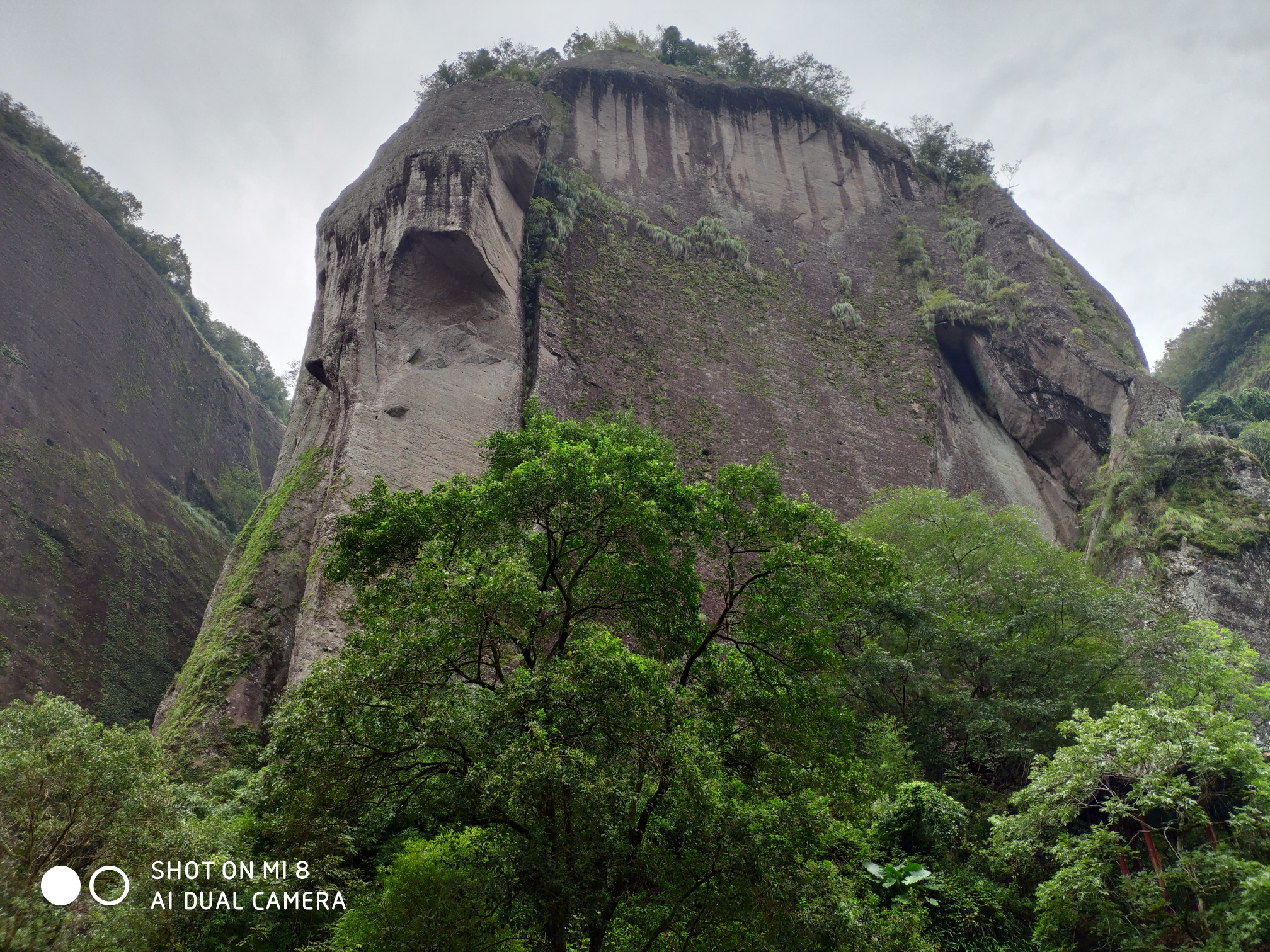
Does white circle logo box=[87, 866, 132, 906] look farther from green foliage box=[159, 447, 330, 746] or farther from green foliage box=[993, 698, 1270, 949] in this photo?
green foliage box=[993, 698, 1270, 949]

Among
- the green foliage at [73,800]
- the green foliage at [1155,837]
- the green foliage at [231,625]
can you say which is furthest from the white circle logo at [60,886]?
the green foliage at [1155,837]

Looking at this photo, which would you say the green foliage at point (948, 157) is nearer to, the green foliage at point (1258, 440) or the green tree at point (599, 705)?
the green foliage at point (1258, 440)

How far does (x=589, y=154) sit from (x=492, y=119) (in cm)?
721

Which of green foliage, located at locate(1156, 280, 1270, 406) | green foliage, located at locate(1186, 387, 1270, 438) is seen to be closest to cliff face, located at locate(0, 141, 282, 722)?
green foliage, located at locate(1186, 387, 1270, 438)

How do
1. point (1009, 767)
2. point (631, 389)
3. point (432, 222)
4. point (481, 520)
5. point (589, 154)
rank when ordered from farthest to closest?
point (589, 154)
point (631, 389)
point (432, 222)
point (1009, 767)
point (481, 520)

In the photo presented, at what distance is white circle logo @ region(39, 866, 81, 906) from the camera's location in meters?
7.67

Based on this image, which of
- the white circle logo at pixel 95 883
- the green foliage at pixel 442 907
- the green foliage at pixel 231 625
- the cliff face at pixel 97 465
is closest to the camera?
the green foliage at pixel 442 907

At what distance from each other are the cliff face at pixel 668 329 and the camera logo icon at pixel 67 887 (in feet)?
16.6

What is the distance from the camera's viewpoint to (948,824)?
1153 cm

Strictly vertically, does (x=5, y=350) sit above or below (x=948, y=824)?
above

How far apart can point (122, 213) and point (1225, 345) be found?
53.6m

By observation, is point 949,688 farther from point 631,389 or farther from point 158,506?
point 158,506

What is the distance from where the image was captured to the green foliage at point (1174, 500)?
2002cm

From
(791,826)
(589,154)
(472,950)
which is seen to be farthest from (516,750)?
(589,154)
